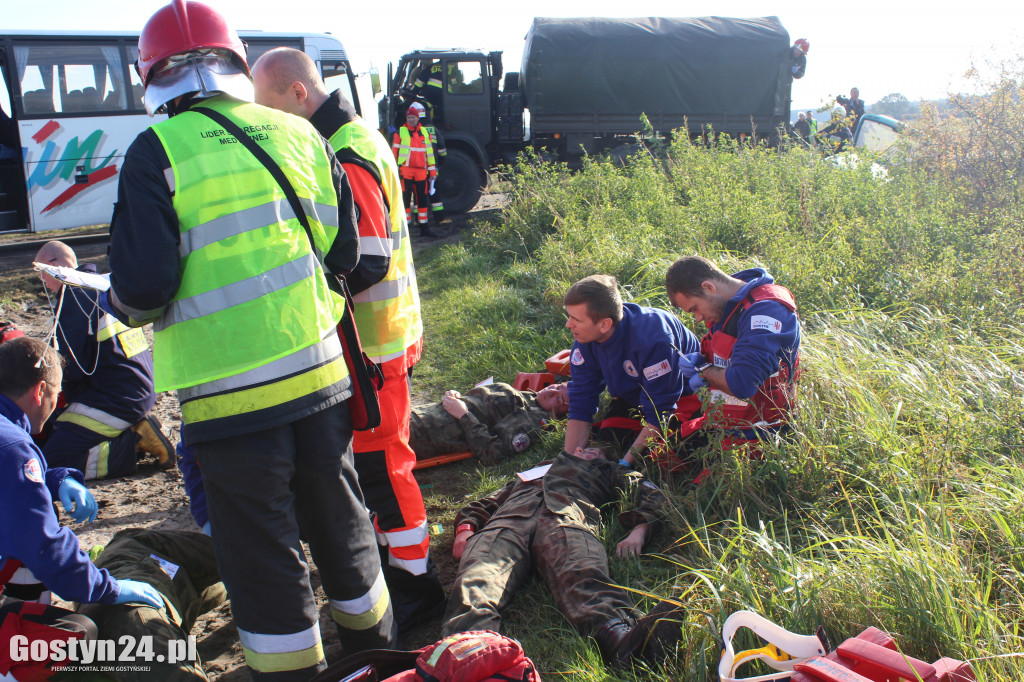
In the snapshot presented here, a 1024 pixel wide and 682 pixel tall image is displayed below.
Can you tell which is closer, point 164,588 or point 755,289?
point 164,588

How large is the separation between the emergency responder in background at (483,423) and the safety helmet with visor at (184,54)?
2.15 metres

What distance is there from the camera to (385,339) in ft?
7.64

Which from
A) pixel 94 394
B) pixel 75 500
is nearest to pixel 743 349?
pixel 75 500

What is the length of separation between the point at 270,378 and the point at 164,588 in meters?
0.95

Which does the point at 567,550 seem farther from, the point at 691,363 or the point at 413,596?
the point at 691,363

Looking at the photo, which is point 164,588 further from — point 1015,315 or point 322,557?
point 1015,315

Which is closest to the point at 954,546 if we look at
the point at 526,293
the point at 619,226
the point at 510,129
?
the point at 526,293

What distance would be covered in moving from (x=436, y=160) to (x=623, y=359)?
9039 millimetres

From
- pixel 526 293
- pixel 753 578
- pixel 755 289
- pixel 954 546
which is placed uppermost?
pixel 755 289

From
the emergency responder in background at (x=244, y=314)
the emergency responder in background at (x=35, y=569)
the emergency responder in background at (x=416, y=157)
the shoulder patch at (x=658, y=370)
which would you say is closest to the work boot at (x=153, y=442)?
the emergency responder in background at (x=35, y=569)

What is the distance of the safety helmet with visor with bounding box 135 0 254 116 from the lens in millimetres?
1703

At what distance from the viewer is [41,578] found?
173 cm

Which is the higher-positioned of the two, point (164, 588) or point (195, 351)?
point (195, 351)

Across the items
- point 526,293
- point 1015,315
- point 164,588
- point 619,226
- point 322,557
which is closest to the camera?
point 322,557
